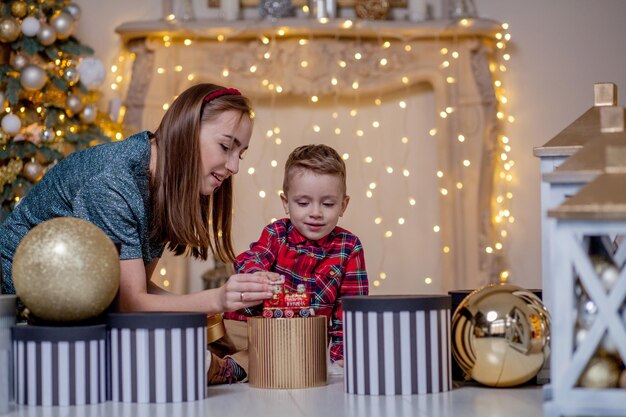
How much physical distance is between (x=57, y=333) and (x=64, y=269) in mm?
125

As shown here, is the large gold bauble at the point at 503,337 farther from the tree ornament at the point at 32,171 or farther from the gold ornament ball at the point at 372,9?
the gold ornament ball at the point at 372,9

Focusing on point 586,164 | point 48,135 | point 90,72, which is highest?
point 90,72

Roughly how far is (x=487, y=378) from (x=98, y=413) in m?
0.73

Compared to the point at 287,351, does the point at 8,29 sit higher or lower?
higher

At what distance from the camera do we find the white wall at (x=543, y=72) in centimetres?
546

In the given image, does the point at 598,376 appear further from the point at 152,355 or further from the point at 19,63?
the point at 19,63

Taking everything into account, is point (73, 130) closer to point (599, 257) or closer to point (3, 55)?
point (3, 55)

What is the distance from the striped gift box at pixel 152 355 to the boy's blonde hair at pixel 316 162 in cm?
88

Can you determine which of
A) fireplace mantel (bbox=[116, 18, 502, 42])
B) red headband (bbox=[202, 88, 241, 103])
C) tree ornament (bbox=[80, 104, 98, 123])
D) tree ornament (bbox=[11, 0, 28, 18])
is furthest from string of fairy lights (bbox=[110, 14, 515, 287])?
red headband (bbox=[202, 88, 241, 103])

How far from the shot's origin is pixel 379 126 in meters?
5.47

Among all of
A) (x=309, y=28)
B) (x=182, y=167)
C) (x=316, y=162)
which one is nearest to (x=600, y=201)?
→ (x=182, y=167)

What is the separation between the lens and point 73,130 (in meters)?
4.78

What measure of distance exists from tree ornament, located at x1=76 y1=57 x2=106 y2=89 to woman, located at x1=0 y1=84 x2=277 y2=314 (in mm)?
2597

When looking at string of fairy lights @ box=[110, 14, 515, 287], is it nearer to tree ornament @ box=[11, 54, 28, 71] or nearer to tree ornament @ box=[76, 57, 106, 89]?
tree ornament @ box=[76, 57, 106, 89]
